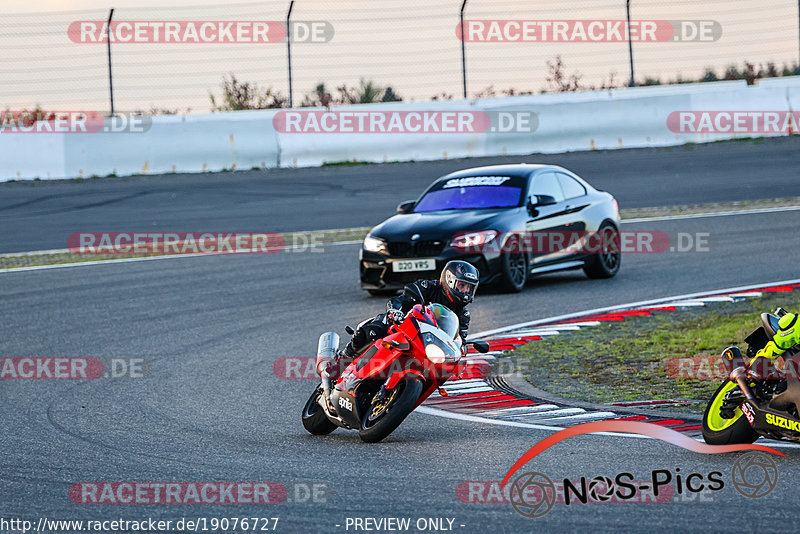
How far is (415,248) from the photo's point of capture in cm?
1406

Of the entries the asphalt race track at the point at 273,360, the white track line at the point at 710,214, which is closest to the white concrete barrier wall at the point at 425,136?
the asphalt race track at the point at 273,360

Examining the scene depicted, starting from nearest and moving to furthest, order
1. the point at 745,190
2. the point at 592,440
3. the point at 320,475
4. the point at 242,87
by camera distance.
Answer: the point at 320,475 → the point at 592,440 → the point at 745,190 → the point at 242,87

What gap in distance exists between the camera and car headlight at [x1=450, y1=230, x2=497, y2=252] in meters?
14.0

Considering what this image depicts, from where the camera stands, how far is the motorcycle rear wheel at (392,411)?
296 inches

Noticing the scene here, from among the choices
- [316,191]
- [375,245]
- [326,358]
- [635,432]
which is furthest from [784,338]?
[316,191]

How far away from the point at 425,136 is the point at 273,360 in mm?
15168

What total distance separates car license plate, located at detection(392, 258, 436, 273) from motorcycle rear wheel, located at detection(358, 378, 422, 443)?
6.21 meters

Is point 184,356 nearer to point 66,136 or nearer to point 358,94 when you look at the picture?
point 66,136

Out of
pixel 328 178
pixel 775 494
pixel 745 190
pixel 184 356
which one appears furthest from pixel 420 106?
pixel 775 494

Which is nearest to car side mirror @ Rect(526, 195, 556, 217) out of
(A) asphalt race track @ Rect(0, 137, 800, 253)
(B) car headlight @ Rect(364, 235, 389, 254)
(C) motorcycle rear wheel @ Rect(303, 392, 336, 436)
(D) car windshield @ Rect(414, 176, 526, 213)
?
(D) car windshield @ Rect(414, 176, 526, 213)

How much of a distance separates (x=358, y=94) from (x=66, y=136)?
6.93m

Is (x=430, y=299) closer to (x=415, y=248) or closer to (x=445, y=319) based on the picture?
(x=445, y=319)

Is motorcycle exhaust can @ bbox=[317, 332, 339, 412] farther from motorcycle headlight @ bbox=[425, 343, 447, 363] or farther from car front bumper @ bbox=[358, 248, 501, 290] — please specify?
car front bumper @ bbox=[358, 248, 501, 290]

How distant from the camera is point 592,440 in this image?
7.59 meters
